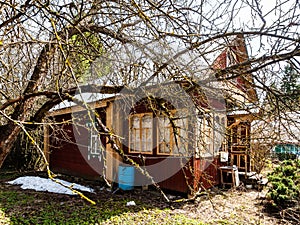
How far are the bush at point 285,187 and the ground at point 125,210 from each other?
344mm

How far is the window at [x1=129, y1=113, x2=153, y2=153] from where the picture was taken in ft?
25.8

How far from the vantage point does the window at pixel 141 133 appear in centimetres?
786

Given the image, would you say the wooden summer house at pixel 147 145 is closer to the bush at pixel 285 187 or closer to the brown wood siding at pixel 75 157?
the brown wood siding at pixel 75 157

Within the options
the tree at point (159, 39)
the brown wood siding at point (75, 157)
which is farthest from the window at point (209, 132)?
the brown wood siding at point (75, 157)

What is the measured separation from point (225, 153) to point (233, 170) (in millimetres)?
→ 715

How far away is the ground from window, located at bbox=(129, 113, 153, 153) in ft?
4.43

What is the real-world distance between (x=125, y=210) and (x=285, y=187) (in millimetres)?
3689

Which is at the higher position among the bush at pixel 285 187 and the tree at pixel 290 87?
the tree at pixel 290 87

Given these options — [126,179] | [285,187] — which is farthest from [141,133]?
[285,187]

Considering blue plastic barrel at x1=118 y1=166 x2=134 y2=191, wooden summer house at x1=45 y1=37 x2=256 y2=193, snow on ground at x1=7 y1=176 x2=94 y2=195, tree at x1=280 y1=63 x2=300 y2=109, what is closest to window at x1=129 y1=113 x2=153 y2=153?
wooden summer house at x1=45 y1=37 x2=256 y2=193

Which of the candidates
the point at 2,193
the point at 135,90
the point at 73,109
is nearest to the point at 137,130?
A: the point at 73,109

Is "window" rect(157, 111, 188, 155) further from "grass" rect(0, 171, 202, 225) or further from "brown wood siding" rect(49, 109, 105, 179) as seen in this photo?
"brown wood siding" rect(49, 109, 105, 179)

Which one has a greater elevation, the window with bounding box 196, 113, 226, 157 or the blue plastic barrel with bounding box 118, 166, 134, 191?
the window with bounding box 196, 113, 226, 157

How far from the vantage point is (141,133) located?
8.07 meters
